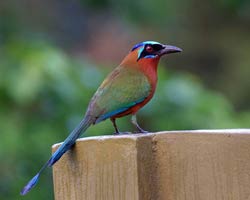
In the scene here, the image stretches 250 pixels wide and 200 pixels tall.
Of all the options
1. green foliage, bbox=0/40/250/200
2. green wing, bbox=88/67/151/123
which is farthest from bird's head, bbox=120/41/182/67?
green foliage, bbox=0/40/250/200

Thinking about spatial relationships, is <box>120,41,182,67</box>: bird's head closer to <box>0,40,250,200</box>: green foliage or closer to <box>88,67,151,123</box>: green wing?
<box>88,67,151,123</box>: green wing

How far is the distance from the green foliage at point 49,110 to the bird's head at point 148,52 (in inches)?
92.1

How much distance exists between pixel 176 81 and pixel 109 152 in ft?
13.0

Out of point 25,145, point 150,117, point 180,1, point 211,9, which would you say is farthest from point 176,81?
point 211,9

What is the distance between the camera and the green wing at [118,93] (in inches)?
148

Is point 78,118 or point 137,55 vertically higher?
point 137,55

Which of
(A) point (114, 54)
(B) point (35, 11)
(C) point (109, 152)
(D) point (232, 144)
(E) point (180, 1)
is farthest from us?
(A) point (114, 54)

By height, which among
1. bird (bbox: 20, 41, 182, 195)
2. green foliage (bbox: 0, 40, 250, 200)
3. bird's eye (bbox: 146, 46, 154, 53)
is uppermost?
bird's eye (bbox: 146, 46, 154, 53)

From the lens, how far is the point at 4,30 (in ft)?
28.6

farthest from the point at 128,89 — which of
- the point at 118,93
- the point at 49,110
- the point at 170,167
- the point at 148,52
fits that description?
the point at 49,110

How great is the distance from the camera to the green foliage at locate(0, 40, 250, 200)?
6613mm

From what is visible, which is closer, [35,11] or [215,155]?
[215,155]

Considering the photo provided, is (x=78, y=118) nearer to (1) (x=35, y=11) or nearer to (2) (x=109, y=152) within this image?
(2) (x=109, y=152)

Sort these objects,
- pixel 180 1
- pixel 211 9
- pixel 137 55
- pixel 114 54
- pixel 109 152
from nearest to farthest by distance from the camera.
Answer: pixel 109 152 → pixel 137 55 → pixel 180 1 → pixel 211 9 → pixel 114 54
